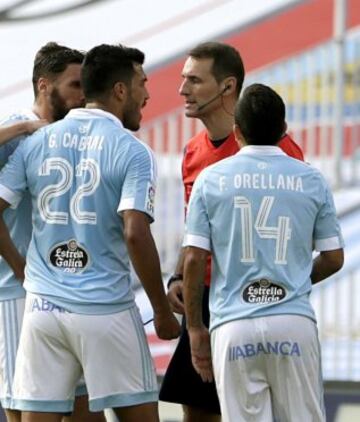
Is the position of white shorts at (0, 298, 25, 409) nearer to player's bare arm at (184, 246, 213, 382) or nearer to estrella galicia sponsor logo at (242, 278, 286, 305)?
player's bare arm at (184, 246, 213, 382)

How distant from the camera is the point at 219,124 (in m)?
5.18

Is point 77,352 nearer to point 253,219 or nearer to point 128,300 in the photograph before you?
point 128,300

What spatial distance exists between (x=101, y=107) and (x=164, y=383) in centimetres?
110

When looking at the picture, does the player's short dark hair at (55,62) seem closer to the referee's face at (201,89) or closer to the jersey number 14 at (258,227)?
the referee's face at (201,89)

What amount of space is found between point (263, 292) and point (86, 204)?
2.18 ft

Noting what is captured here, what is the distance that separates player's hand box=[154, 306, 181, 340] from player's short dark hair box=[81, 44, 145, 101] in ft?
2.45

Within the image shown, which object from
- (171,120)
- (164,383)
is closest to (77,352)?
(164,383)

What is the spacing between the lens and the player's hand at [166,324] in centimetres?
471

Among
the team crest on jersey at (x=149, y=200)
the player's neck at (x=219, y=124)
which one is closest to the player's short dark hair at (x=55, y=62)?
the player's neck at (x=219, y=124)

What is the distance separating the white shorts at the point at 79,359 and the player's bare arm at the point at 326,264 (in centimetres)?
61

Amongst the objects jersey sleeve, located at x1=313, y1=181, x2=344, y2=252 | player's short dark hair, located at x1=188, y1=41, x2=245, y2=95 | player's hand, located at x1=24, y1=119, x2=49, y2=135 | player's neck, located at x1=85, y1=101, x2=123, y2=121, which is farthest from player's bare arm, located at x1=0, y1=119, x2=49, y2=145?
jersey sleeve, located at x1=313, y1=181, x2=344, y2=252

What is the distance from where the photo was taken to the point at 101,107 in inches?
190

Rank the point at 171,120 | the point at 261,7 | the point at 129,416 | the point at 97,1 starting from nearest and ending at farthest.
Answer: the point at 129,416 → the point at 171,120 → the point at 261,7 → the point at 97,1

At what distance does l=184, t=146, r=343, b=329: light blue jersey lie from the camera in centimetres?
448
